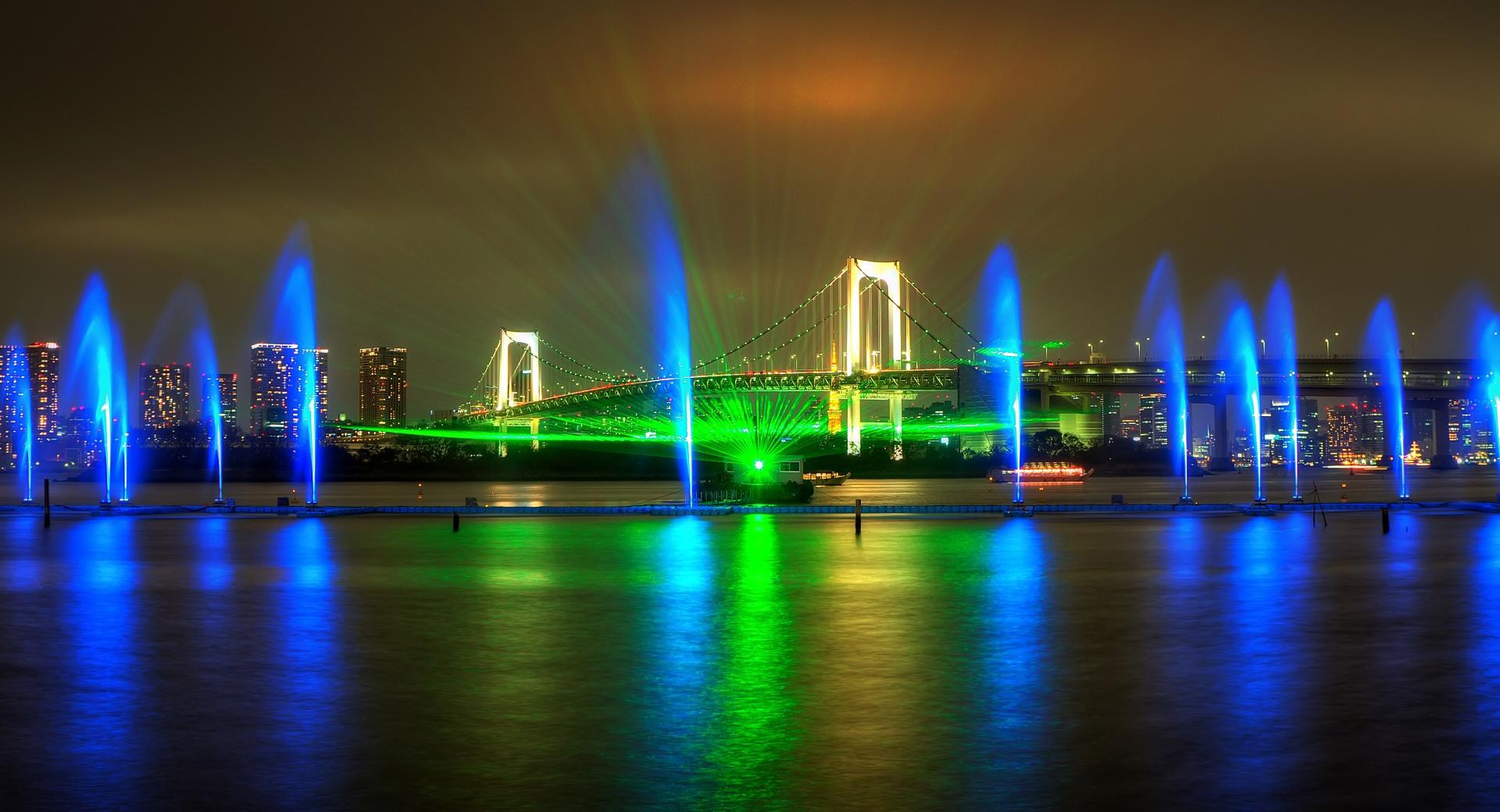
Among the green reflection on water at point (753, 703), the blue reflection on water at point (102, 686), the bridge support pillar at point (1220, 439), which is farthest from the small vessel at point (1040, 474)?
the green reflection on water at point (753, 703)

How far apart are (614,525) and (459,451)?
254ft

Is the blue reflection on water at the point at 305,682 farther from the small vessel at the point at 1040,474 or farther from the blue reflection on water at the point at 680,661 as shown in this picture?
the small vessel at the point at 1040,474

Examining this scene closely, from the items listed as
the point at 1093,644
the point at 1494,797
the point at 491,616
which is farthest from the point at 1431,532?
the point at 1494,797

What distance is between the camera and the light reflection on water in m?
7.44

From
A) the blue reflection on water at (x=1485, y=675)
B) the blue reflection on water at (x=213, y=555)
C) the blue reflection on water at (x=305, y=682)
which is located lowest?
the blue reflection on water at (x=1485, y=675)

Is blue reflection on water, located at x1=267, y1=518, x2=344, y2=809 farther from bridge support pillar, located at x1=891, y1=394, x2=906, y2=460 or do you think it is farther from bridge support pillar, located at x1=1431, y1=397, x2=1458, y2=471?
bridge support pillar, located at x1=1431, y1=397, x2=1458, y2=471

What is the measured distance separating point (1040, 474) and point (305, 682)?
76.7m

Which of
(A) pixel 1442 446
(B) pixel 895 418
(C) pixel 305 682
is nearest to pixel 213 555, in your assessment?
(C) pixel 305 682

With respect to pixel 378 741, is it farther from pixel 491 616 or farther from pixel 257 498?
pixel 257 498

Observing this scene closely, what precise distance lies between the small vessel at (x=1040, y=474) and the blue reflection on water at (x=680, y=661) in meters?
63.3

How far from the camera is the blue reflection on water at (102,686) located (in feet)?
24.8

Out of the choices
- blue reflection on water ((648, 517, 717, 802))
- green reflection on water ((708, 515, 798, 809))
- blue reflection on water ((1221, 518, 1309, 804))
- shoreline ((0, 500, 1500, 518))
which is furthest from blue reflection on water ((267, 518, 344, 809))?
shoreline ((0, 500, 1500, 518))

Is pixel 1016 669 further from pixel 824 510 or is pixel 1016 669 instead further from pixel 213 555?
pixel 824 510

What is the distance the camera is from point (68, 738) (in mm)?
8586
